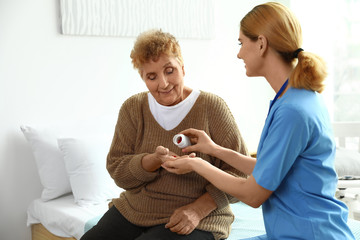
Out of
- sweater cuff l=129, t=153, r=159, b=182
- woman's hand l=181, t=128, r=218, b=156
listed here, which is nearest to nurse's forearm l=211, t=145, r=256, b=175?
woman's hand l=181, t=128, r=218, b=156

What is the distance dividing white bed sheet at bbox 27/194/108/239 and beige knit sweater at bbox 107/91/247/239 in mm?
402

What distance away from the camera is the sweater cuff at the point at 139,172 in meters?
1.66

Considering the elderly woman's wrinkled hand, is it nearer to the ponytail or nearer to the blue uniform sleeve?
the blue uniform sleeve

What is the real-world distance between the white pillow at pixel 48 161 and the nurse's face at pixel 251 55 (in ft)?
4.39

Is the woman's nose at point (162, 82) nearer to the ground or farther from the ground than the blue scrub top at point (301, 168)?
farther from the ground

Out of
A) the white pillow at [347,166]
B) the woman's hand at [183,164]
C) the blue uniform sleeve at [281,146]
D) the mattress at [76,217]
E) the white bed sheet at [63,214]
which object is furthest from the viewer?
the white pillow at [347,166]

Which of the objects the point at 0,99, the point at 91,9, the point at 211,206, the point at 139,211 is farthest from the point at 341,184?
the point at 0,99

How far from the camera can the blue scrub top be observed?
1200mm

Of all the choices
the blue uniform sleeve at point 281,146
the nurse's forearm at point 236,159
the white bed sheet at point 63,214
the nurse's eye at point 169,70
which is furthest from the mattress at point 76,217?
the nurse's eye at point 169,70

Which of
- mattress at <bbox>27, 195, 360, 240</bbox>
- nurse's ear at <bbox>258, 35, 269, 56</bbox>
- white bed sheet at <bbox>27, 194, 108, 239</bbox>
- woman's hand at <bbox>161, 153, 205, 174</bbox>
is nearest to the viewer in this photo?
nurse's ear at <bbox>258, 35, 269, 56</bbox>

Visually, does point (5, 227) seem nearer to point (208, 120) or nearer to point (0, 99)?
point (0, 99)

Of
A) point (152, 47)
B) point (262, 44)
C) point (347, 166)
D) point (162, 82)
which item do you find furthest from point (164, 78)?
point (347, 166)

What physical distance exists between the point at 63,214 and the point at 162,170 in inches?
29.2

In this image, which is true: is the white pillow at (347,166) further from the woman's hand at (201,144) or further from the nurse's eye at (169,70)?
the nurse's eye at (169,70)
